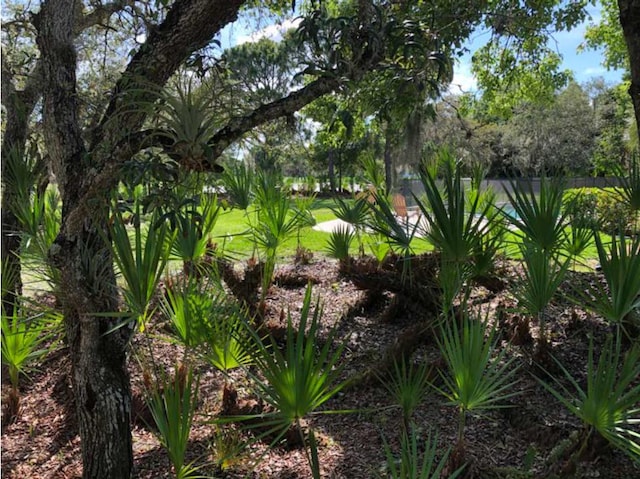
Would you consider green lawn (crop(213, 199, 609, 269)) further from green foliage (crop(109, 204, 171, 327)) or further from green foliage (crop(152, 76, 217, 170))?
green foliage (crop(152, 76, 217, 170))

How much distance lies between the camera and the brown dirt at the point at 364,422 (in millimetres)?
2988

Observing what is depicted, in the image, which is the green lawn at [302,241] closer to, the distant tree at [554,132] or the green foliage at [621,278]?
the green foliage at [621,278]

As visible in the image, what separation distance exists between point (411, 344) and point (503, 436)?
1072 mm

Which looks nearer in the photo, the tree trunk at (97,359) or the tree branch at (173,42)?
the tree branch at (173,42)

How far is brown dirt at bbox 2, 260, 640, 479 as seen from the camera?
2988 mm

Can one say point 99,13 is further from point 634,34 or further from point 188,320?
point 634,34

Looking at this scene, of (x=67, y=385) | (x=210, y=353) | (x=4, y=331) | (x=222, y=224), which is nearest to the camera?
(x=210, y=353)

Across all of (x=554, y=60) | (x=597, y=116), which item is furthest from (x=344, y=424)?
(x=597, y=116)

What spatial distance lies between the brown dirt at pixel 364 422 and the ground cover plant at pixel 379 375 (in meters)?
0.01

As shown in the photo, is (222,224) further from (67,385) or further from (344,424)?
(344,424)

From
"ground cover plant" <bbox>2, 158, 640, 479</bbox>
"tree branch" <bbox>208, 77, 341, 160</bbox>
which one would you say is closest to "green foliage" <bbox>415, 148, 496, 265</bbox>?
"ground cover plant" <bbox>2, 158, 640, 479</bbox>

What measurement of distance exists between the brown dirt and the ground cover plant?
0.01 metres

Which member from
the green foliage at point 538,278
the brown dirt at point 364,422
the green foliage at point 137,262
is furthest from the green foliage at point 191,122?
the green foliage at point 538,278

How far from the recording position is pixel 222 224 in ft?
43.5
